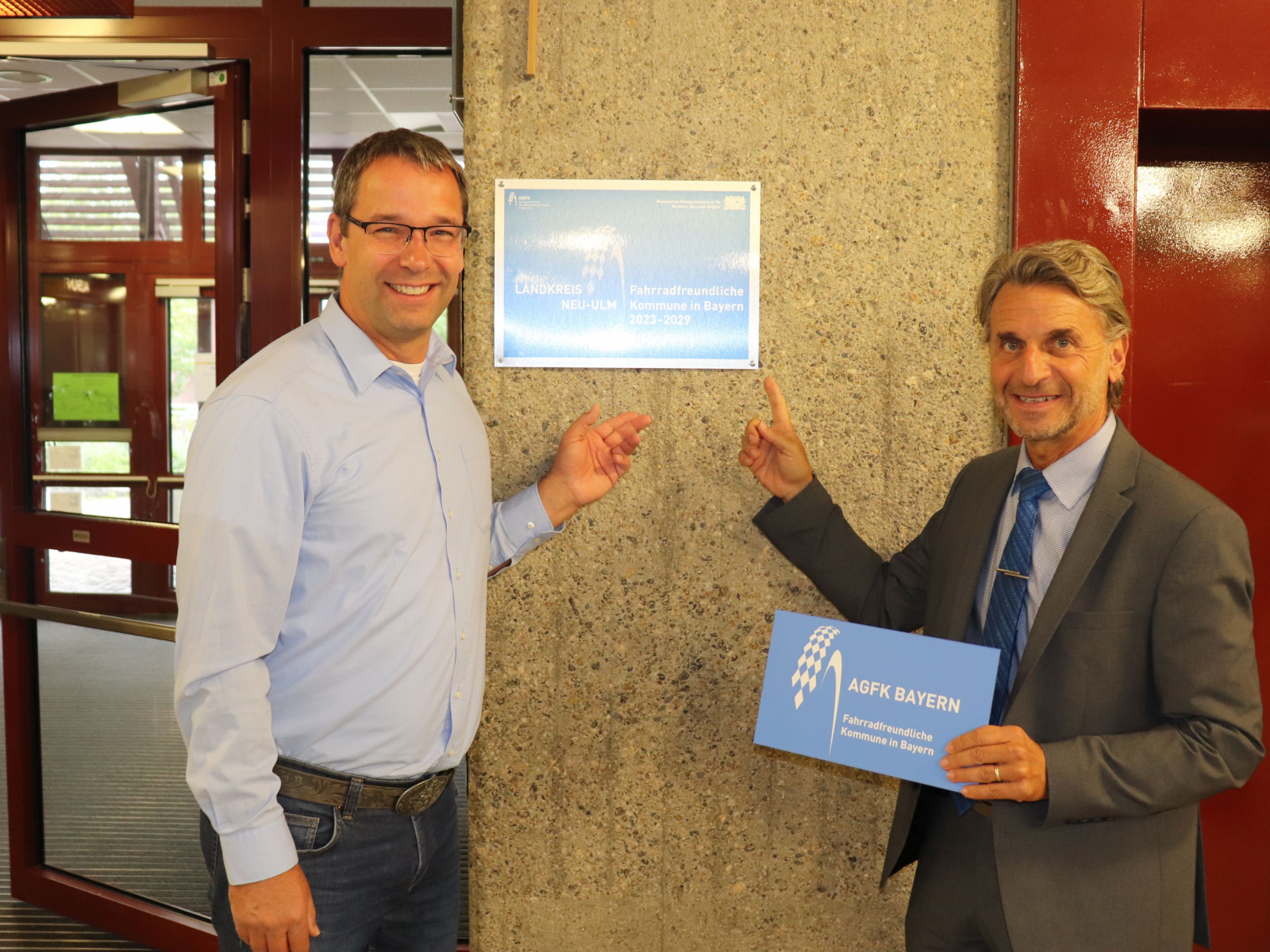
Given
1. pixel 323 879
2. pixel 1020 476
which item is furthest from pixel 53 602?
pixel 1020 476

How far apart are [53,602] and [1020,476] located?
3459mm

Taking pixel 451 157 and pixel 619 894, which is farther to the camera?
pixel 619 894

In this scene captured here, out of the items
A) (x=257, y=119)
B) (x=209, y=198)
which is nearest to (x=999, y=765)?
(x=257, y=119)

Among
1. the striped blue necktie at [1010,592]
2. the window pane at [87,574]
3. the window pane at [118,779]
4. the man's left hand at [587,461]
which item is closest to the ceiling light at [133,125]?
the window pane at [87,574]

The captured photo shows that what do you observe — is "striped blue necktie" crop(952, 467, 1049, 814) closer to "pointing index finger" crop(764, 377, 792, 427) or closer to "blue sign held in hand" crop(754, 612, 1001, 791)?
"blue sign held in hand" crop(754, 612, 1001, 791)

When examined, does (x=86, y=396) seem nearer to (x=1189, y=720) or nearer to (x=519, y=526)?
(x=519, y=526)

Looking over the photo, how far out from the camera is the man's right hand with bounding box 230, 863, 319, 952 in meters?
1.45

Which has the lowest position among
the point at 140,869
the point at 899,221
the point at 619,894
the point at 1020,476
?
the point at 140,869

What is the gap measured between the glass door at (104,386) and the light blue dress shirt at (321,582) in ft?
5.70

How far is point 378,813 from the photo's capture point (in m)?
1.63

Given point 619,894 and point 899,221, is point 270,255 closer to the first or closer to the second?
point 899,221

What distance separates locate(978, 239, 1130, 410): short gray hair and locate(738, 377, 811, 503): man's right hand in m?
0.55

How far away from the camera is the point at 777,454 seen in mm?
2045

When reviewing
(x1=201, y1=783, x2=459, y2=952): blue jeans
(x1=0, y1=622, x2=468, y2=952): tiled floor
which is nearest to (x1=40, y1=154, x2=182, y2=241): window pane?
(x1=0, y1=622, x2=468, y2=952): tiled floor
